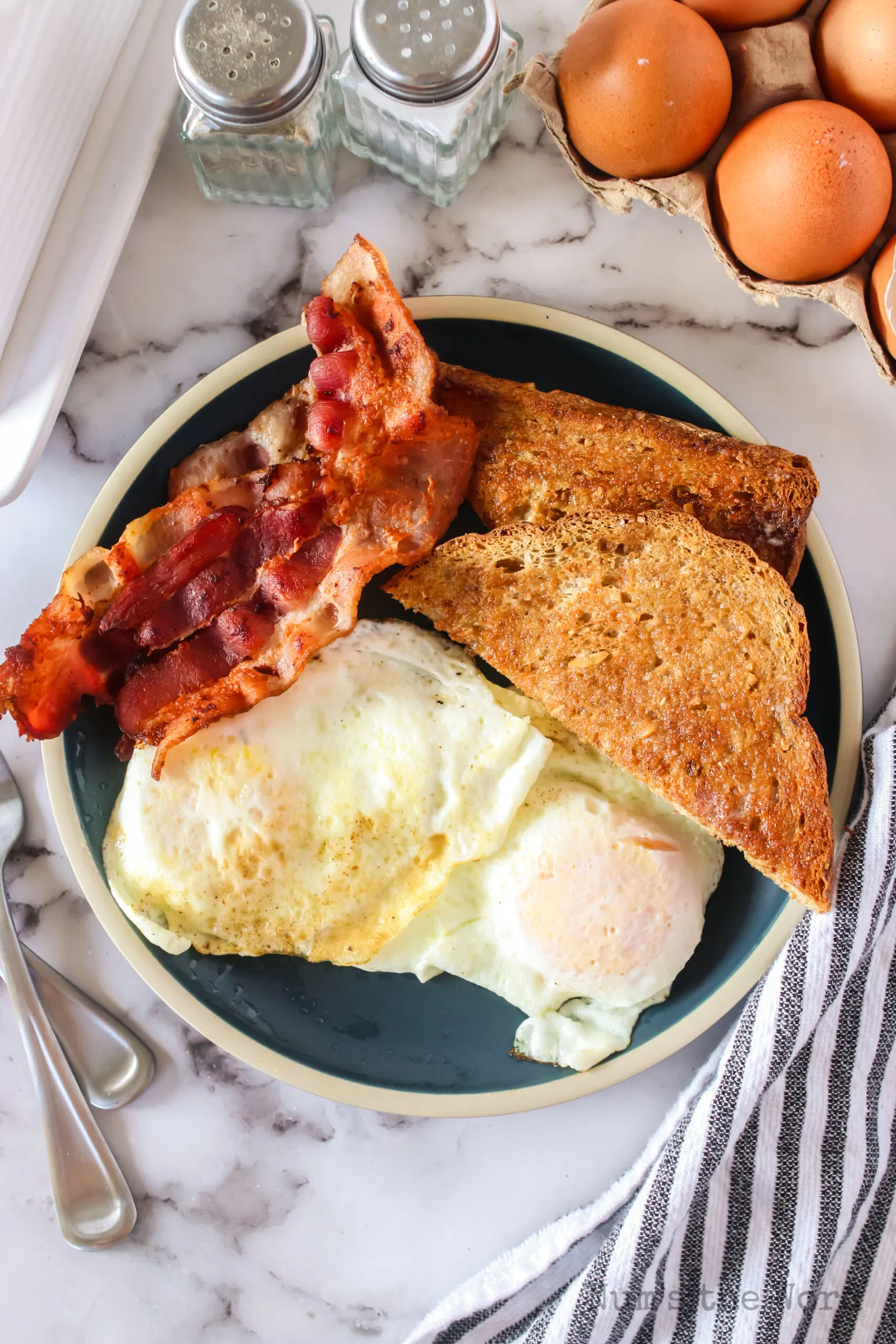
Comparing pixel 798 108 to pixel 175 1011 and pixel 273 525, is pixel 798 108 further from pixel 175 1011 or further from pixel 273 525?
pixel 175 1011

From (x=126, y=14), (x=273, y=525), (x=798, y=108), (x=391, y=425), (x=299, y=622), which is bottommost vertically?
(x=299, y=622)

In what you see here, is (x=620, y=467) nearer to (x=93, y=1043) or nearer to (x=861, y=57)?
(x=861, y=57)

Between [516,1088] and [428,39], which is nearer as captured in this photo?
[428,39]

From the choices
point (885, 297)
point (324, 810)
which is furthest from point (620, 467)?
point (324, 810)

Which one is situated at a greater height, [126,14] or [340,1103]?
[126,14]

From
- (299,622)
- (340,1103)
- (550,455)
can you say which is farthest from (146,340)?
(340,1103)

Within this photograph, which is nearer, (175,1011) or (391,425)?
(391,425)
